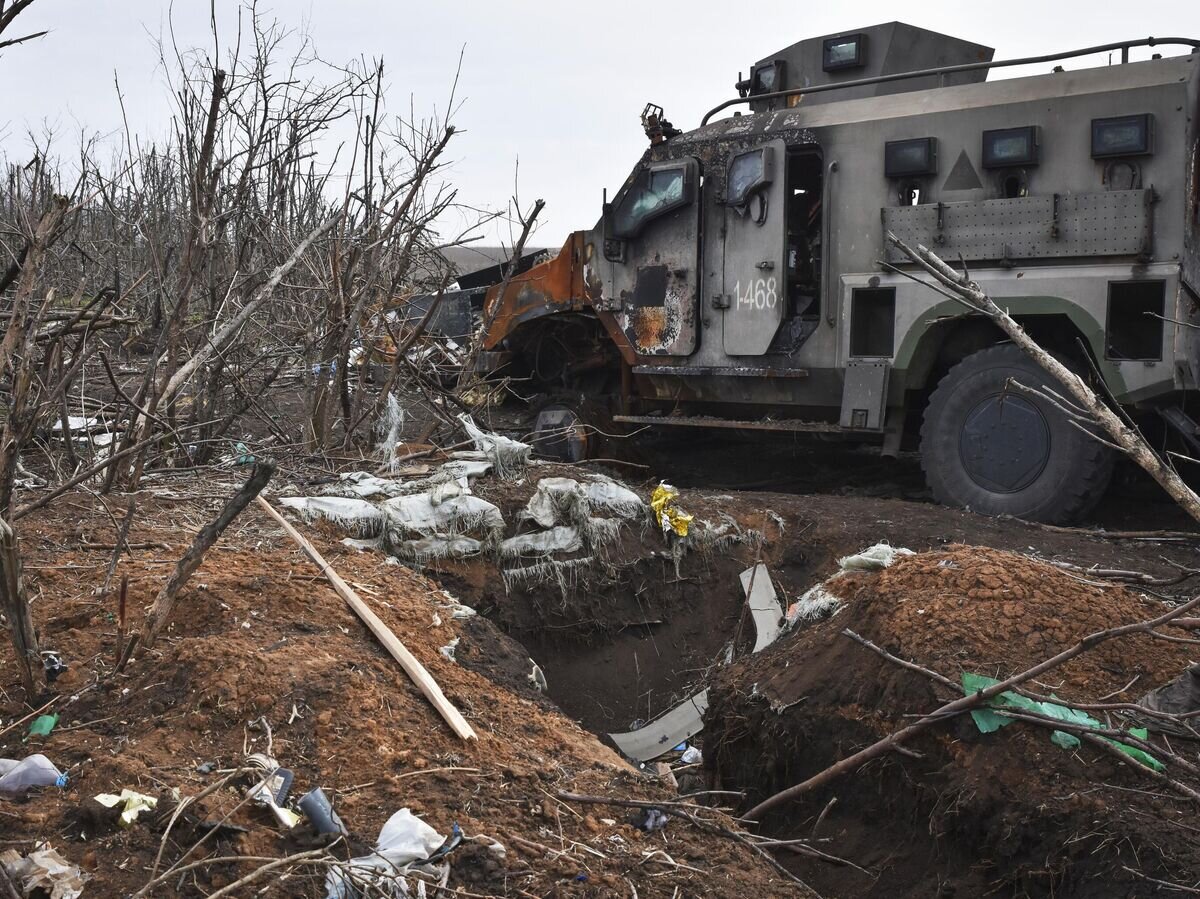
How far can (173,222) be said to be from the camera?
13.4 metres

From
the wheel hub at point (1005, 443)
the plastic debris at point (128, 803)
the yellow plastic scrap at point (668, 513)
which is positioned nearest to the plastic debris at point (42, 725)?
the plastic debris at point (128, 803)

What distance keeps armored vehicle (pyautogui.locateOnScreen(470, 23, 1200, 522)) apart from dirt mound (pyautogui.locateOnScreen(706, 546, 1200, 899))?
6.13 feet

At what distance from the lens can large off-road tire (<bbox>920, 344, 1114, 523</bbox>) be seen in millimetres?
6711

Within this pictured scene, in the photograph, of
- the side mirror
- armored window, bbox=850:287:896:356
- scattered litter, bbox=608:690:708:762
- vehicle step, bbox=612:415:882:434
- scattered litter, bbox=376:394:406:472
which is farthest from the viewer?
the side mirror

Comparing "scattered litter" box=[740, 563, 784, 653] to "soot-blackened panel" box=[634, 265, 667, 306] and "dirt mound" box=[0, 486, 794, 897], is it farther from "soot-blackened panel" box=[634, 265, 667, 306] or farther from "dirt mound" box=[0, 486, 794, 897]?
"soot-blackened panel" box=[634, 265, 667, 306]

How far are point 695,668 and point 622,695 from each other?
44cm

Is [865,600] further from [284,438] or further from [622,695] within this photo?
[284,438]

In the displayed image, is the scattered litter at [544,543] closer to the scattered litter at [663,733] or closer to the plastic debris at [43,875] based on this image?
the scattered litter at [663,733]

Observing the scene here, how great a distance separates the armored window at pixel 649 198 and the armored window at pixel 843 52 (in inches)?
51.3

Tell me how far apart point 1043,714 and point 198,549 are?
2.69 m

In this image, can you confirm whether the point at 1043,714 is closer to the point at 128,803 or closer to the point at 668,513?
the point at 128,803

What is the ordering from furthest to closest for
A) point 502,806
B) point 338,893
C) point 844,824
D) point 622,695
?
point 622,695, point 844,824, point 502,806, point 338,893

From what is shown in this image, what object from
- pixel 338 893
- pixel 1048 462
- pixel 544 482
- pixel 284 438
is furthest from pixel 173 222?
pixel 338 893

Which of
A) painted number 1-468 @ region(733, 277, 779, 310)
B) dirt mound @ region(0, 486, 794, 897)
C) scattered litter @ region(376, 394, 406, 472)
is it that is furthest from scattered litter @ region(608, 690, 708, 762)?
painted number 1-468 @ region(733, 277, 779, 310)
